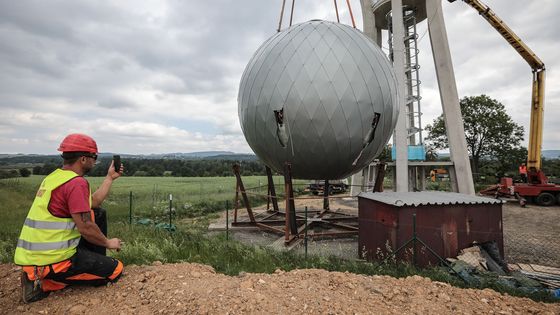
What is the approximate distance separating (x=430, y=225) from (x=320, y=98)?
3741mm

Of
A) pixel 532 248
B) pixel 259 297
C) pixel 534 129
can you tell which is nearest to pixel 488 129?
pixel 534 129

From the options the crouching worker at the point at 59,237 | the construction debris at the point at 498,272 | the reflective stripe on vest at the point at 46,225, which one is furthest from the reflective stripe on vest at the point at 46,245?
the construction debris at the point at 498,272

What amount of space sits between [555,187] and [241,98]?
20479 mm

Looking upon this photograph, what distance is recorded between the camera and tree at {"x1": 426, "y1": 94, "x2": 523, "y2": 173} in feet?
110

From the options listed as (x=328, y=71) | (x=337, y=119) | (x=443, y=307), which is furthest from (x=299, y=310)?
(x=328, y=71)

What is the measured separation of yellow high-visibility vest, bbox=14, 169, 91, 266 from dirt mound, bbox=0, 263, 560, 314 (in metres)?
0.58

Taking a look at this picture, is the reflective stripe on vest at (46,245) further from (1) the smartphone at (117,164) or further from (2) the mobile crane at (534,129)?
(2) the mobile crane at (534,129)

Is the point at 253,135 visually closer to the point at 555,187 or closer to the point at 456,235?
the point at 456,235

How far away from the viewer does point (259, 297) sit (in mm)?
3941

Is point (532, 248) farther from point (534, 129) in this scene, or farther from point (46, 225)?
point (534, 129)

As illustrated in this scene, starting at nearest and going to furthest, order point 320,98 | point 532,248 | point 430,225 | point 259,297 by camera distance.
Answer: point 259,297, point 430,225, point 320,98, point 532,248

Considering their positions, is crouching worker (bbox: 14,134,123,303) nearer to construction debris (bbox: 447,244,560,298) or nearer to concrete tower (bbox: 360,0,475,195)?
construction debris (bbox: 447,244,560,298)

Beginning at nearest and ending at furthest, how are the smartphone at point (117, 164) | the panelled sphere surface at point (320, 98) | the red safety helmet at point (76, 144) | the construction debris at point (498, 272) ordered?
1. the red safety helmet at point (76, 144)
2. the smartphone at point (117, 164)
3. the construction debris at point (498, 272)
4. the panelled sphere surface at point (320, 98)

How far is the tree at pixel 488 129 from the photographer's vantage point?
3366cm
